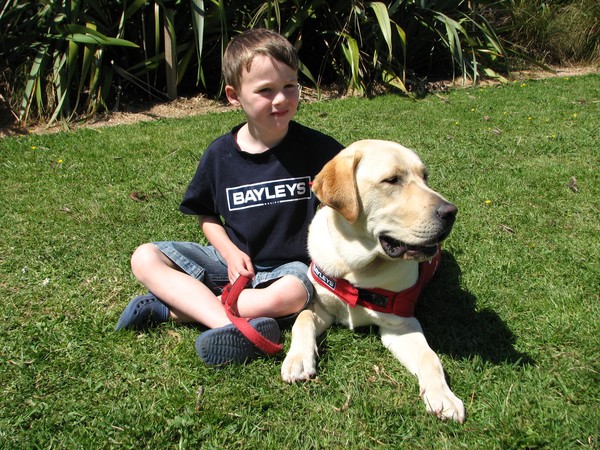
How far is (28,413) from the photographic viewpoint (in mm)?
2125

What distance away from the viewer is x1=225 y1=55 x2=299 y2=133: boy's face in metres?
2.76

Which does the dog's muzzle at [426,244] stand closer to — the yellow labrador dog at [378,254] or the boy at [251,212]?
the yellow labrador dog at [378,254]

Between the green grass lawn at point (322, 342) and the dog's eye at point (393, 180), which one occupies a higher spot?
the dog's eye at point (393, 180)

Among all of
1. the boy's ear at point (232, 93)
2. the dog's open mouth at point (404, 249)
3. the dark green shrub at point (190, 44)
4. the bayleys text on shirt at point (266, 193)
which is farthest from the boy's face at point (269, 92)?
the dark green shrub at point (190, 44)

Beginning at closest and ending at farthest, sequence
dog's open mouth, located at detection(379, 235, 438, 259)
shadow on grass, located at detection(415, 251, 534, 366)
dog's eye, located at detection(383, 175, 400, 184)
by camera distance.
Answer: dog's open mouth, located at detection(379, 235, 438, 259) < dog's eye, located at detection(383, 175, 400, 184) < shadow on grass, located at detection(415, 251, 534, 366)

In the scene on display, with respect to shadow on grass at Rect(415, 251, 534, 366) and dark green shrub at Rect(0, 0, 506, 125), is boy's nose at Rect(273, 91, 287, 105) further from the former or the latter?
dark green shrub at Rect(0, 0, 506, 125)

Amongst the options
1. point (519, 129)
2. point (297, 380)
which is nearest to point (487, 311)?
point (297, 380)

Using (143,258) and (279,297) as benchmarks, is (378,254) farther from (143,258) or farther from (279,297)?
(143,258)

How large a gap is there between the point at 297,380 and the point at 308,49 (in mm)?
6946

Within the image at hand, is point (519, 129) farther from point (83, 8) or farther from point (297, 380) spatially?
point (83, 8)

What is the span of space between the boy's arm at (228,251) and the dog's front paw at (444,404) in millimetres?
1136

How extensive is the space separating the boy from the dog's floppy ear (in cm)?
51

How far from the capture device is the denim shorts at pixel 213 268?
2.81 meters

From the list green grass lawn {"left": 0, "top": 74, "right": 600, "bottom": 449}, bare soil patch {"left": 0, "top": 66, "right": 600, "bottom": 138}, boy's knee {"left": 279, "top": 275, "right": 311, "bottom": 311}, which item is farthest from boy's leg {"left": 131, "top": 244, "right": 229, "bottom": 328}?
bare soil patch {"left": 0, "top": 66, "right": 600, "bottom": 138}
